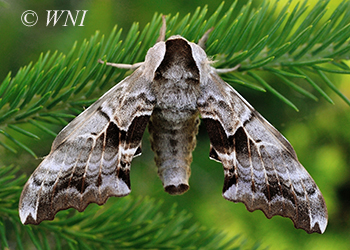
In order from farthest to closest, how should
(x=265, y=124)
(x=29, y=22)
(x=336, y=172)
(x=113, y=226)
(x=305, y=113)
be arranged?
(x=29, y=22)
(x=305, y=113)
(x=336, y=172)
(x=265, y=124)
(x=113, y=226)

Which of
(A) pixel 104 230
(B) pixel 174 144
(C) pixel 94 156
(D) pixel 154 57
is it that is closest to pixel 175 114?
(B) pixel 174 144

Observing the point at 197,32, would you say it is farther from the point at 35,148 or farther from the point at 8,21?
the point at 8,21


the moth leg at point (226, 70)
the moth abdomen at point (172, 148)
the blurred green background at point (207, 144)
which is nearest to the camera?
the moth leg at point (226, 70)

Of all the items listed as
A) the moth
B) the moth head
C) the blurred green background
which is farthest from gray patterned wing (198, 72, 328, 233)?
the blurred green background

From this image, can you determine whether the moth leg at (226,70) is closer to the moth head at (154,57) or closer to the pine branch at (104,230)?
the moth head at (154,57)

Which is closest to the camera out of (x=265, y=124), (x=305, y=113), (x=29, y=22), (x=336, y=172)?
(x=265, y=124)

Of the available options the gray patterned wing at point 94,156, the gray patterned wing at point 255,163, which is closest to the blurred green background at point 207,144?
the gray patterned wing at point 255,163

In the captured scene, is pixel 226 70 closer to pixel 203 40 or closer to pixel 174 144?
pixel 203 40

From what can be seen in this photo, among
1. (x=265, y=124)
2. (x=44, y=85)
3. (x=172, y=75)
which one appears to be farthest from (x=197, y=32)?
Result: (x=44, y=85)
